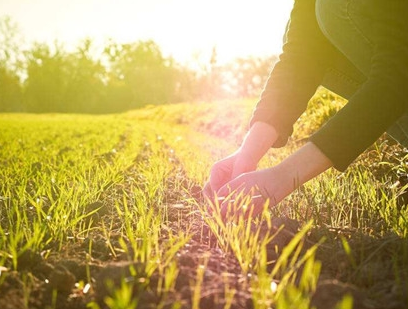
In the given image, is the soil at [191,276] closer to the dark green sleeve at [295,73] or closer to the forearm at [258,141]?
the forearm at [258,141]

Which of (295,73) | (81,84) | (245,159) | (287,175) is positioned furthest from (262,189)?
(81,84)

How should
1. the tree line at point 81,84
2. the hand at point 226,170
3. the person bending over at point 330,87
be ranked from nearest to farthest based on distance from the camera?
the person bending over at point 330,87 < the hand at point 226,170 < the tree line at point 81,84

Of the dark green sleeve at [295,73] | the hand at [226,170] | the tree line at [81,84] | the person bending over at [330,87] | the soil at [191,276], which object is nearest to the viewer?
the soil at [191,276]

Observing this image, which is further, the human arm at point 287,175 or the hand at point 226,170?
the hand at point 226,170

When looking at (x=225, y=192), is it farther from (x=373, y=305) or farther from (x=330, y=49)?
(x=330, y=49)

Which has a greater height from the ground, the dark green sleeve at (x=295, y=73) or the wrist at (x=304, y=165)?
the dark green sleeve at (x=295, y=73)

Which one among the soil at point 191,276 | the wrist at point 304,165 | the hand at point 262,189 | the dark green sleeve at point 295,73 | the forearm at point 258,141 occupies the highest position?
the dark green sleeve at point 295,73

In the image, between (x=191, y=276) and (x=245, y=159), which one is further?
(x=245, y=159)

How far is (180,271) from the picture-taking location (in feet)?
3.54

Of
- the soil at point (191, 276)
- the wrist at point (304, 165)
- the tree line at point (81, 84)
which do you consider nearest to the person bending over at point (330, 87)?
the wrist at point (304, 165)

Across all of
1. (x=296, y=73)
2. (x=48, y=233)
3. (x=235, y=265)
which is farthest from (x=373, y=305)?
(x=296, y=73)

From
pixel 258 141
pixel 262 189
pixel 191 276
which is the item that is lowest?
pixel 191 276

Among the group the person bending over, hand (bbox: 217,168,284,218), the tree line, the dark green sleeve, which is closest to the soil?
hand (bbox: 217,168,284,218)

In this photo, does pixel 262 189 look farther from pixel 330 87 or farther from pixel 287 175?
pixel 330 87
